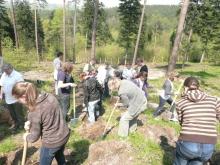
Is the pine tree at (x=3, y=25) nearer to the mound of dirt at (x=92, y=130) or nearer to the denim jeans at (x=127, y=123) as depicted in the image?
the mound of dirt at (x=92, y=130)

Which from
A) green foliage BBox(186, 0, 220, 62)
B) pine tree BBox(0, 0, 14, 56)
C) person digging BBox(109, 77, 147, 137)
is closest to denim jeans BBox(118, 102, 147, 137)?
person digging BBox(109, 77, 147, 137)

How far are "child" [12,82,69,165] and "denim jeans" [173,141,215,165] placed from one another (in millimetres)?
1974

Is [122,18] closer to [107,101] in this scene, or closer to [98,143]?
[107,101]

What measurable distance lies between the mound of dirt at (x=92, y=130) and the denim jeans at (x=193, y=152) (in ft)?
12.7

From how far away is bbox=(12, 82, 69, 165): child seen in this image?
4273 millimetres

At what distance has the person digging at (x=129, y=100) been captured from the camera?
23.9 feet

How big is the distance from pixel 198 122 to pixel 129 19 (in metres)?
39.2

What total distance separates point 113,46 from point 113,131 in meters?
51.8

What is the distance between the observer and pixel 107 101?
12398mm

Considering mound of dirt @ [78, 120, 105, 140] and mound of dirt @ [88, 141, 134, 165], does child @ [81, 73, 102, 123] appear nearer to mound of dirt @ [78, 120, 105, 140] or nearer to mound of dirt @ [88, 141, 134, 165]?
mound of dirt @ [78, 120, 105, 140]

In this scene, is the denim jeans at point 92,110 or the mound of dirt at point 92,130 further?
the denim jeans at point 92,110

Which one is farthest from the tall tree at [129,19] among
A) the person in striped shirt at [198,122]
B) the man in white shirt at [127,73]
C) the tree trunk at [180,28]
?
the person in striped shirt at [198,122]

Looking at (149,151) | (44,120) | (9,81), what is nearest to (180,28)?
(149,151)

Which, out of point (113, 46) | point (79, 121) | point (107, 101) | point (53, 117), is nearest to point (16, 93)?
point (53, 117)
